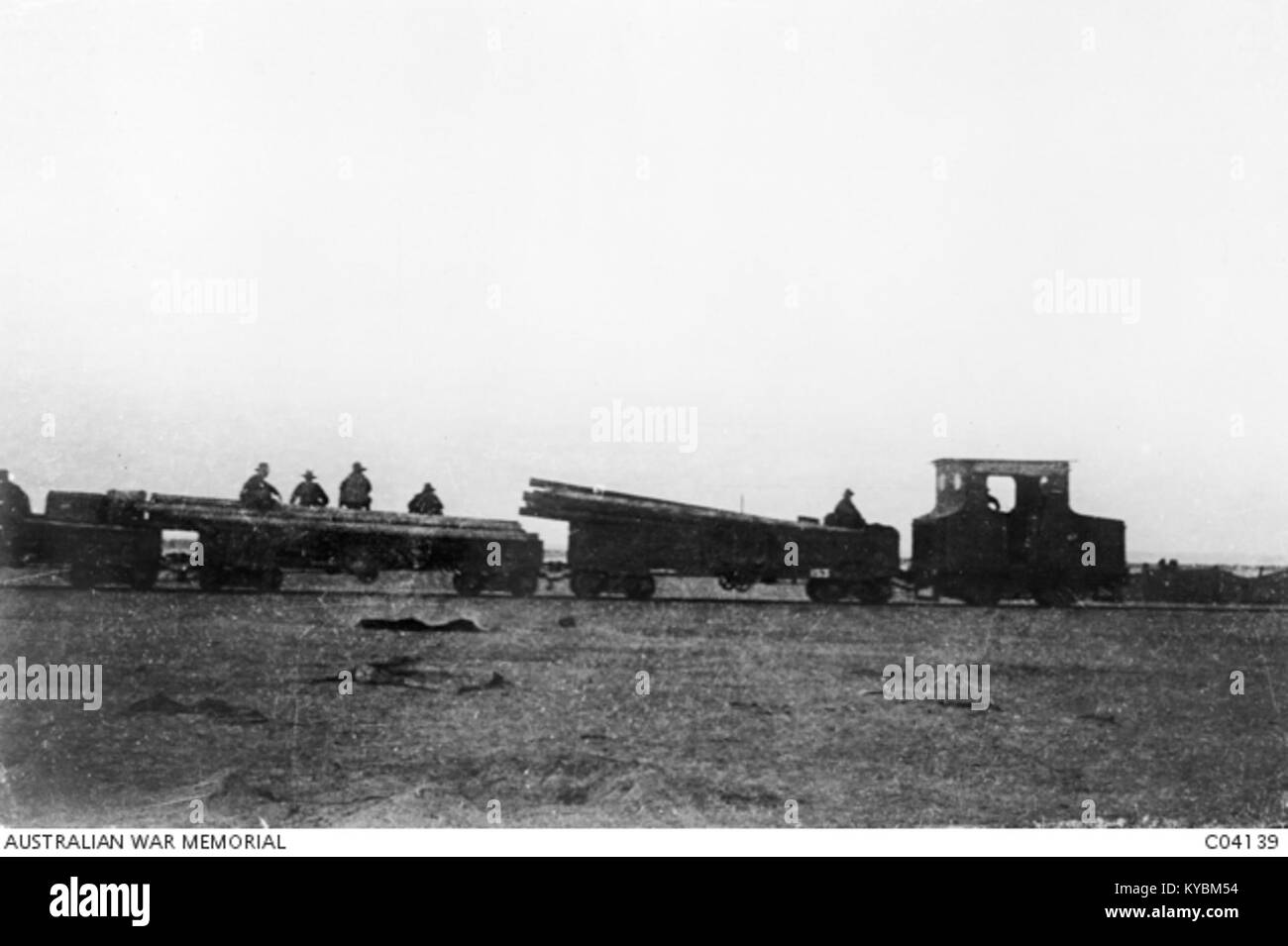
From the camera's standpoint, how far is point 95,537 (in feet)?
41.3

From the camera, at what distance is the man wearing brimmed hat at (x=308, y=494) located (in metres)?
13.4

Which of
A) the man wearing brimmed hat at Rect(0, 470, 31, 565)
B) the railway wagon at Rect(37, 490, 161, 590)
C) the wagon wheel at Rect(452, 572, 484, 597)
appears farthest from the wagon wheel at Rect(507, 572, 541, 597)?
the man wearing brimmed hat at Rect(0, 470, 31, 565)

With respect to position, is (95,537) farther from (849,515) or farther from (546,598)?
(849,515)

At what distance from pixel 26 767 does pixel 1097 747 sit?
7764 mm

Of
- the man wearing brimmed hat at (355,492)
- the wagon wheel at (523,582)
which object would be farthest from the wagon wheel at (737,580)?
the man wearing brimmed hat at (355,492)

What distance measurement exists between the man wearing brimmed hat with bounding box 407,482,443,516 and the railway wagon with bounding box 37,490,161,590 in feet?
10.5

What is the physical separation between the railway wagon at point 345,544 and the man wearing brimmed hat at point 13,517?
1.42m

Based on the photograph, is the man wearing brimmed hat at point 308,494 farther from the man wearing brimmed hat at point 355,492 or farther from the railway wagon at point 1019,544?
the railway wagon at point 1019,544

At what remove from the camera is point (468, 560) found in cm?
1371

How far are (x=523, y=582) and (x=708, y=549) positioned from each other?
2.65 meters

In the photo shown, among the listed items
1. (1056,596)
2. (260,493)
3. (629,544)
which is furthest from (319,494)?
(1056,596)

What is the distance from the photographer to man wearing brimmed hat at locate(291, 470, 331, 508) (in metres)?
13.4
